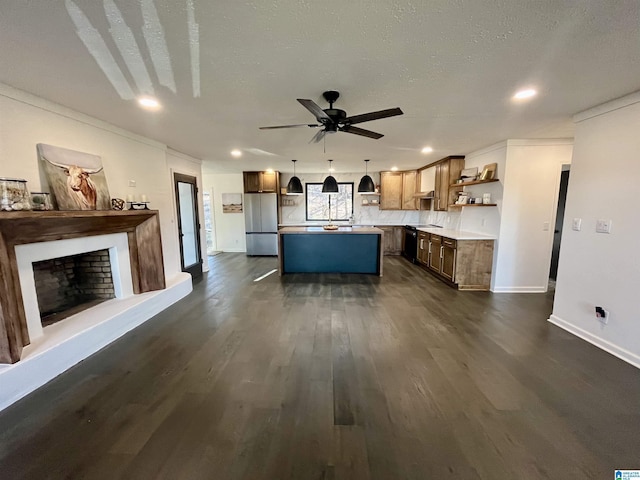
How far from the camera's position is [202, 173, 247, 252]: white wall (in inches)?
→ 303

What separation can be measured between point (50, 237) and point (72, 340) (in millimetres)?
954

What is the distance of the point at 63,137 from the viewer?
2.66 metres

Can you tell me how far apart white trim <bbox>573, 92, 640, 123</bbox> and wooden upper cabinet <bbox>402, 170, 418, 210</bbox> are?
434 cm

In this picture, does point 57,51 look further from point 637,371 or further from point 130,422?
point 637,371

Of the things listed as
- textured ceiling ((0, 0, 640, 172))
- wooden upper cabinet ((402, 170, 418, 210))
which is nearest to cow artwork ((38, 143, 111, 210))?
textured ceiling ((0, 0, 640, 172))

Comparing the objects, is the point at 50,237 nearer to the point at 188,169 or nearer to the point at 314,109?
the point at 314,109

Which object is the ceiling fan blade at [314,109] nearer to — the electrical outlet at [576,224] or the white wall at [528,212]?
the electrical outlet at [576,224]

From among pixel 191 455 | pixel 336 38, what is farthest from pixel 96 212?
pixel 336 38

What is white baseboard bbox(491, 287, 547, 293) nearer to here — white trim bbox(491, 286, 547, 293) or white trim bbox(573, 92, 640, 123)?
white trim bbox(491, 286, 547, 293)

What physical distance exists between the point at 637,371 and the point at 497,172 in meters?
2.98

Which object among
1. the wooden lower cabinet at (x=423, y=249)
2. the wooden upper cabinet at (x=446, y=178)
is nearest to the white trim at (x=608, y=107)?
the wooden upper cabinet at (x=446, y=178)

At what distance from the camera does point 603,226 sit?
261 centimetres

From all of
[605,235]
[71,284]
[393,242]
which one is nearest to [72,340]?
[71,284]

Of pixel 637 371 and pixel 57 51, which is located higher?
pixel 57 51
